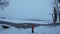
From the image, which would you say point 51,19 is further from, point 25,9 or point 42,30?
point 25,9

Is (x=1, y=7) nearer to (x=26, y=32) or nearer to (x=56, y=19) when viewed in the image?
(x=26, y=32)

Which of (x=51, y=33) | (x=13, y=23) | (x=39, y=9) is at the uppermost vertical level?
(x=39, y=9)

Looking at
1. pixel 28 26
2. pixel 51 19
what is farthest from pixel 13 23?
pixel 51 19

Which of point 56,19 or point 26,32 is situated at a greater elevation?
point 56,19

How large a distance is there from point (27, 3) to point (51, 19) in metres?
0.40

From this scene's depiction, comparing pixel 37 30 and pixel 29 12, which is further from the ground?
pixel 29 12

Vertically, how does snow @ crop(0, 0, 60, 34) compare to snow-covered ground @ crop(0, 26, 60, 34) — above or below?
above

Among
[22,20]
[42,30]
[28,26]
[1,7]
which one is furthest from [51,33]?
[1,7]

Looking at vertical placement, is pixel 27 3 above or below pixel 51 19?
above

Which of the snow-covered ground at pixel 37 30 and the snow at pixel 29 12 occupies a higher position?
the snow at pixel 29 12

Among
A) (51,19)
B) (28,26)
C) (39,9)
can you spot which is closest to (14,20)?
(28,26)

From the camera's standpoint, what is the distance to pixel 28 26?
177cm

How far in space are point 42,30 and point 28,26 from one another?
7.9 inches

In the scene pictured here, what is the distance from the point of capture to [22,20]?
1.76 m
